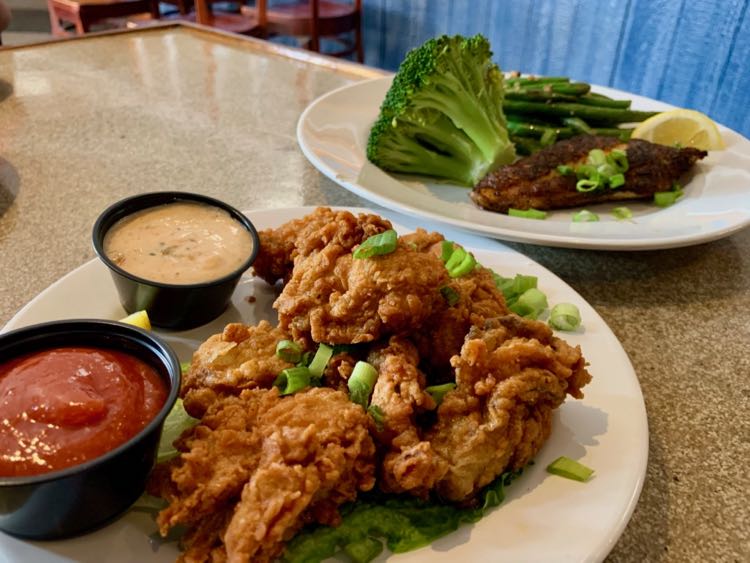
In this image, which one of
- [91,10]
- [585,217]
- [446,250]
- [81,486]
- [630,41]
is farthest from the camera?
[91,10]

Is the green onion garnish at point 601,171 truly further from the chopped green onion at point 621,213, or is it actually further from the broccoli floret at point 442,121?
the broccoli floret at point 442,121

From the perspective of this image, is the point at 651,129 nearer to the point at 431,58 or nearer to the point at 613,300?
the point at 431,58

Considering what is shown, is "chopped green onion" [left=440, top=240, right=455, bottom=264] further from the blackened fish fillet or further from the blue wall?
the blue wall

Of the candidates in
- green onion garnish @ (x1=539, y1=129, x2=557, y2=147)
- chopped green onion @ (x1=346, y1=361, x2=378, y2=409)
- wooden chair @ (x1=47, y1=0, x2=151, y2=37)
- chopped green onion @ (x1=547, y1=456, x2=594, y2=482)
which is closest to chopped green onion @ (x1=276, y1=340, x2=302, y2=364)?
chopped green onion @ (x1=346, y1=361, x2=378, y2=409)

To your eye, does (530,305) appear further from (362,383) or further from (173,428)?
(173,428)

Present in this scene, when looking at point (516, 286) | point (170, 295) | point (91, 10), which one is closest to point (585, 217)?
point (516, 286)

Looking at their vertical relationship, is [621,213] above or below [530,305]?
below
